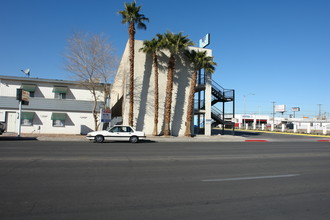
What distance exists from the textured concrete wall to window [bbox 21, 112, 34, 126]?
1007 cm

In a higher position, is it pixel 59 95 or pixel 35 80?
pixel 35 80

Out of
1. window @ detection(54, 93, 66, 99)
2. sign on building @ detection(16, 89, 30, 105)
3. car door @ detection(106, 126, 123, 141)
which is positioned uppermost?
window @ detection(54, 93, 66, 99)

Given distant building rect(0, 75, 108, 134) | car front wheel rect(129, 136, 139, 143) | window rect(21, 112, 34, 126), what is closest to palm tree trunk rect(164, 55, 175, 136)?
car front wheel rect(129, 136, 139, 143)

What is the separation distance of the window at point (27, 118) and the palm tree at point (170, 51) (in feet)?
48.3

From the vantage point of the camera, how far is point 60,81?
1045 inches

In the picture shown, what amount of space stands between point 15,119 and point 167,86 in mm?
17338

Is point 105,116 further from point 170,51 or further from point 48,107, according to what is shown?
point 170,51

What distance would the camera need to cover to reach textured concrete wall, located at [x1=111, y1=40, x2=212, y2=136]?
26.4 meters

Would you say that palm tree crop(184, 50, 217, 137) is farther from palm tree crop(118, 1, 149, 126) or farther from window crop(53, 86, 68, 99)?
window crop(53, 86, 68, 99)

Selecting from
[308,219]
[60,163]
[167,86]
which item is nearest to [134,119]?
[167,86]

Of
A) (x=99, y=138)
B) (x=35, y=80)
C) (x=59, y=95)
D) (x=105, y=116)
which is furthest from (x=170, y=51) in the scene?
(x=35, y=80)

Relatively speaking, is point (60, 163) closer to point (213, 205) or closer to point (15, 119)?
point (213, 205)

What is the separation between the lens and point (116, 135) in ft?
62.4

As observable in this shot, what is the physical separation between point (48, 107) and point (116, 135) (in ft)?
38.7
